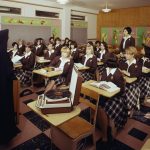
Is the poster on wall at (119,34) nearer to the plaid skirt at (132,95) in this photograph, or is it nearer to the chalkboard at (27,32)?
the chalkboard at (27,32)

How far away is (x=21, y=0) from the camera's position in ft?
23.3

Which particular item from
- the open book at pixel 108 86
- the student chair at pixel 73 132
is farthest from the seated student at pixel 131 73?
the student chair at pixel 73 132

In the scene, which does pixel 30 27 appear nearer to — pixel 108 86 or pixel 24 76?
pixel 24 76

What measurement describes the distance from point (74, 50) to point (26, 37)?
2477mm

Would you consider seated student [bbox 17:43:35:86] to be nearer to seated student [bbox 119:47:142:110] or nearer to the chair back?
seated student [bbox 119:47:142:110]

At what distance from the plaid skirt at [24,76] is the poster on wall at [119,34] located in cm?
671

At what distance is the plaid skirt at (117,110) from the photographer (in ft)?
8.43

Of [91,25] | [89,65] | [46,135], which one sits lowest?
[46,135]

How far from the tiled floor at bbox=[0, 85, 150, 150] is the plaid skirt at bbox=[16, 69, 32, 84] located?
163cm

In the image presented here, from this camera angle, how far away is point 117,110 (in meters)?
2.62

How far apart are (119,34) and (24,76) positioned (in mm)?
7007

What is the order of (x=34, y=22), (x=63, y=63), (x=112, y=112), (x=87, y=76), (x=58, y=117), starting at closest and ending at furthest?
(x=58, y=117), (x=112, y=112), (x=63, y=63), (x=87, y=76), (x=34, y=22)

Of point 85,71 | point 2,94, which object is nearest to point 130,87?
point 85,71

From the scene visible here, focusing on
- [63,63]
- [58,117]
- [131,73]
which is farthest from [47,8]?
[58,117]
